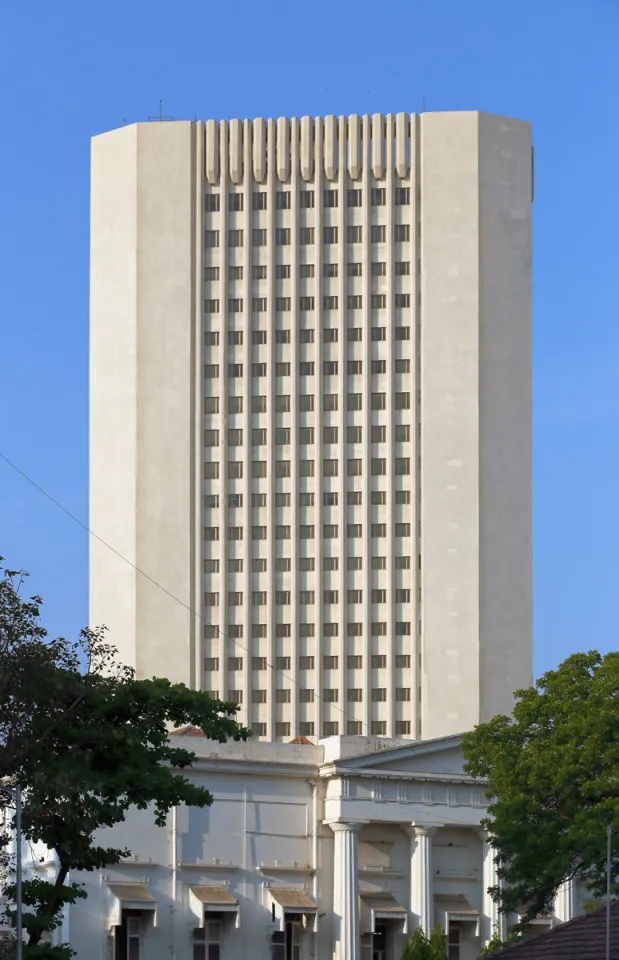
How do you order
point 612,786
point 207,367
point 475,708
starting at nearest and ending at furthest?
point 612,786, point 475,708, point 207,367

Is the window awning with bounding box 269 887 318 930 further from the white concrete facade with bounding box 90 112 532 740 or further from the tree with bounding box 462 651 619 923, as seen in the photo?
the white concrete facade with bounding box 90 112 532 740

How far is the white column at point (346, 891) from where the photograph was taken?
9150cm

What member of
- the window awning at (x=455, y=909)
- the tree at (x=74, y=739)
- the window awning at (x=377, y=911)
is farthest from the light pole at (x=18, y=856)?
the window awning at (x=455, y=909)

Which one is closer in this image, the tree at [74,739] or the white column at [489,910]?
the tree at [74,739]

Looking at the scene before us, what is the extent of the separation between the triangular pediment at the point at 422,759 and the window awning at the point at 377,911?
5.68m

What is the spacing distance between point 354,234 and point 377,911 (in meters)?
51.9

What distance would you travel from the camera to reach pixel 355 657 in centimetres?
12594

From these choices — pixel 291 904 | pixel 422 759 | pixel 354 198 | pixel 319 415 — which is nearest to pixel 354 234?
pixel 354 198

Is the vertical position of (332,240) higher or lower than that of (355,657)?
higher

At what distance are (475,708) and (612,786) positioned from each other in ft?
169

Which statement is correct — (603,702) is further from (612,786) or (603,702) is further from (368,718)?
(368,718)

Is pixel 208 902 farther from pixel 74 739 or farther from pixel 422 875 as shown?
pixel 74 739

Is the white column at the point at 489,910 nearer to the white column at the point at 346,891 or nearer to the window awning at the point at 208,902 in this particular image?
the white column at the point at 346,891

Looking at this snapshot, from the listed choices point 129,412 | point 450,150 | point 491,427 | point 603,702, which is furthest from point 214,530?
point 603,702
